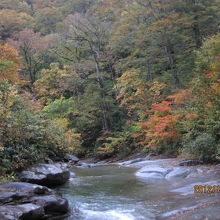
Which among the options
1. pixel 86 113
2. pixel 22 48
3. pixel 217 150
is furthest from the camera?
pixel 22 48

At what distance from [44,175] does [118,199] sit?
3252mm

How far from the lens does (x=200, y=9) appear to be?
25.1m

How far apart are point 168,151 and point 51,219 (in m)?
13.1

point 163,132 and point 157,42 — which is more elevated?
point 157,42

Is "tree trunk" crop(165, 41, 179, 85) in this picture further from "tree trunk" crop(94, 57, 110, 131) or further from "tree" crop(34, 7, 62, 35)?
→ "tree" crop(34, 7, 62, 35)

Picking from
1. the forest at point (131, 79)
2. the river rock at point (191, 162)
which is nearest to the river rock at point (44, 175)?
the forest at point (131, 79)

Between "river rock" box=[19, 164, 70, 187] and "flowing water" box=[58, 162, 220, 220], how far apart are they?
0.41 m

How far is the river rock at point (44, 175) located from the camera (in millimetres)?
10020

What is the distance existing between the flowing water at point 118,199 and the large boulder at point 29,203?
0.48 m

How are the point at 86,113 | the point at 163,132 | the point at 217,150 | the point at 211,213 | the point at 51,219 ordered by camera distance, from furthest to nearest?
1. the point at 86,113
2. the point at 163,132
3. the point at 217,150
4. the point at 51,219
5. the point at 211,213

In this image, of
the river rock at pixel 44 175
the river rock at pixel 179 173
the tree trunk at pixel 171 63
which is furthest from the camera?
the tree trunk at pixel 171 63

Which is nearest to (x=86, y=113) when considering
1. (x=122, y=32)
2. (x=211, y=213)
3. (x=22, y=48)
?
(x=122, y=32)

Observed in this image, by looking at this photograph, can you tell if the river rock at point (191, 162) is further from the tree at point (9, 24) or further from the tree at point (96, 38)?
the tree at point (9, 24)

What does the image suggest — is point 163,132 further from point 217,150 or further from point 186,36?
point 186,36
